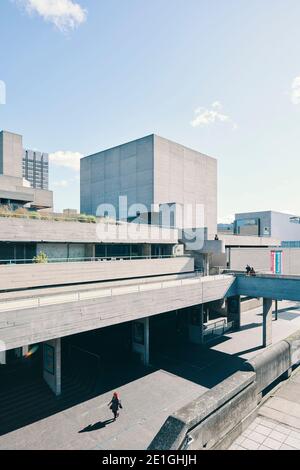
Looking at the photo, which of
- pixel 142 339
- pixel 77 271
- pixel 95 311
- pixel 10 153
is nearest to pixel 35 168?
pixel 10 153

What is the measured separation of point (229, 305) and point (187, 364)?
12082 millimetres

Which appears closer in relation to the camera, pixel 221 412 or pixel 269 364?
pixel 221 412

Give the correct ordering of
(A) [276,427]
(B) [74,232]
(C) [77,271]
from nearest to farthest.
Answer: (A) [276,427] → (C) [77,271] → (B) [74,232]

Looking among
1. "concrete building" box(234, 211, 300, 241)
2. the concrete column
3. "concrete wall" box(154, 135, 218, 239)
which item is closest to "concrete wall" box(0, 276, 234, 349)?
the concrete column

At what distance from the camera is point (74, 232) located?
82.3ft

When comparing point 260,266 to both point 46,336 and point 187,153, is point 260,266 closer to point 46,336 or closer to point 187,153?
point 187,153

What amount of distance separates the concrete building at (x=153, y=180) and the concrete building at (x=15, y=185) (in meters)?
16.6

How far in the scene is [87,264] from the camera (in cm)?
2462

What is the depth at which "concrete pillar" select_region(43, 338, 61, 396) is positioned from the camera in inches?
744

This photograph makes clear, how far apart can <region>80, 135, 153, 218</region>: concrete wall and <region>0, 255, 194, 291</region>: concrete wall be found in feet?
69.6

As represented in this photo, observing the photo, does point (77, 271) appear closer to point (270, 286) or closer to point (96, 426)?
point (96, 426)

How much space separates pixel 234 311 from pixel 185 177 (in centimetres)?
3020

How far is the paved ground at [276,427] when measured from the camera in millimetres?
12391
